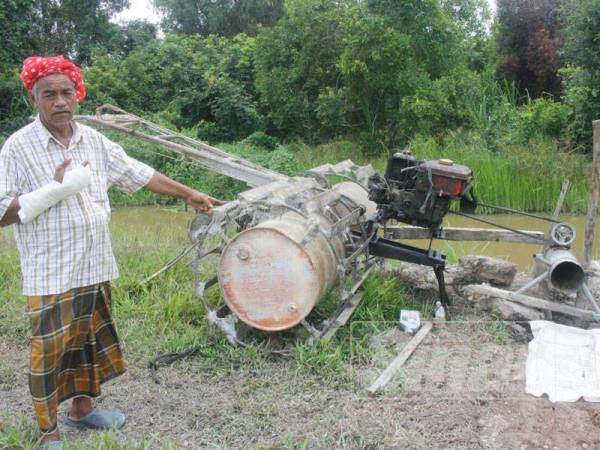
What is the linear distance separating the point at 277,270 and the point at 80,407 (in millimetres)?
1414

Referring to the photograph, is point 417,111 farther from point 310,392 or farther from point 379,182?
point 310,392

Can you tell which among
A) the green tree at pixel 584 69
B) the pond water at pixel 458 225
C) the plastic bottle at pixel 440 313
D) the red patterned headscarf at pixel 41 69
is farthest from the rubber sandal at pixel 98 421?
the green tree at pixel 584 69

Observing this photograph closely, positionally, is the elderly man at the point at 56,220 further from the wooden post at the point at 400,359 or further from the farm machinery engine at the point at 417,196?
the farm machinery engine at the point at 417,196

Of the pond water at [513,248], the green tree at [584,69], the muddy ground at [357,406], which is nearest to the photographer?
the muddy ground at [357,406]

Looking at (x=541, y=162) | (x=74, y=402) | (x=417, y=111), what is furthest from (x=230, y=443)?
(x=417, y=111)

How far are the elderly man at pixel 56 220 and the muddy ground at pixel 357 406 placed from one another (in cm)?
54

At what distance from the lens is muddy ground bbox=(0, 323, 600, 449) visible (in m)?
3.24

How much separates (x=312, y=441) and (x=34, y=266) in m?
1.63

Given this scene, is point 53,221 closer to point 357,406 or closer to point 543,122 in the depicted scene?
point 357,406

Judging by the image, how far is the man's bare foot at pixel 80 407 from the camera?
3434 millimetres

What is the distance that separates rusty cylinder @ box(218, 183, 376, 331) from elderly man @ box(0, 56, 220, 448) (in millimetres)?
1031

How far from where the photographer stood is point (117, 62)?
63.5ft

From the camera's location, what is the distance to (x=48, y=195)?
2791 mm

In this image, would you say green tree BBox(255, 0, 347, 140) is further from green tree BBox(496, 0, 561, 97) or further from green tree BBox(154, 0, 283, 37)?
green tree BBox(154, 0, 283, 37)
